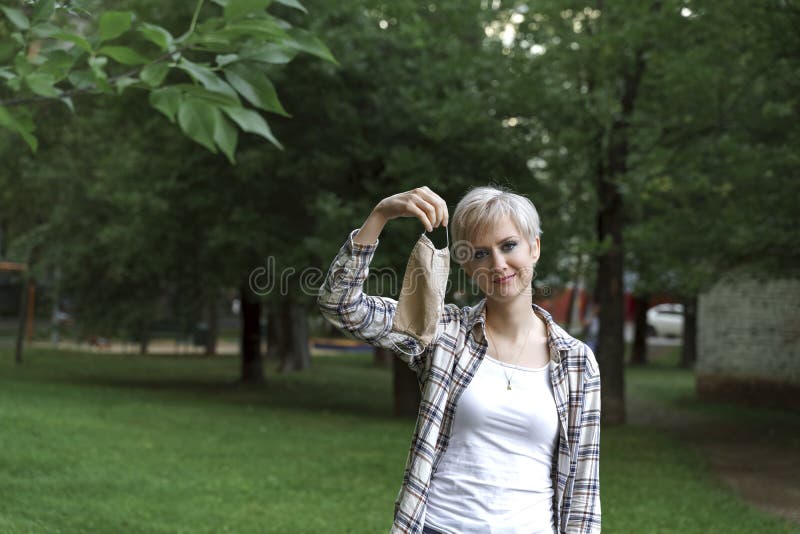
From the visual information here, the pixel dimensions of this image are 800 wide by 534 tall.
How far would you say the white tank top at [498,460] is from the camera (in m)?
2.69

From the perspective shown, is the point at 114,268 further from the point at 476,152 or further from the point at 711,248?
the point at 711,248

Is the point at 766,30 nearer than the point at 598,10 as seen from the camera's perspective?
Yes

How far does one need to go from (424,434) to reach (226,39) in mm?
1339

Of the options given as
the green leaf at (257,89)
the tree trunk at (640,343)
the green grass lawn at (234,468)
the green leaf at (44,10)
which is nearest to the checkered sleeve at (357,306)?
the green leaf at (257,89)

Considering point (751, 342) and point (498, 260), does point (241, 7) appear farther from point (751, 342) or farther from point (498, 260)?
point (751, 342)

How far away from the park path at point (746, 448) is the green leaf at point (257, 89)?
334 inches

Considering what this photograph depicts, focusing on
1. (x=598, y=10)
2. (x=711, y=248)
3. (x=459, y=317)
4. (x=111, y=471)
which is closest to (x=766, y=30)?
(x=711, y=248)

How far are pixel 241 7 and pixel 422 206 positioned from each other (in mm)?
808

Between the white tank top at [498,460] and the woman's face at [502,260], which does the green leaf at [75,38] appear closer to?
the woman's face at [502,260]

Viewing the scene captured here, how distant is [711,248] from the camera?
14.2 metres

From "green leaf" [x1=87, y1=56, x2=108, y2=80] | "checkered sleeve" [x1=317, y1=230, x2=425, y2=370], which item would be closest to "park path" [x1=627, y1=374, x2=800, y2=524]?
"checkered sleeve" [x1=317, y1=230, x2=425, y2=370]

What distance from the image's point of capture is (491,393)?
9.11 feet

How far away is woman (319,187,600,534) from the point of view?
271 centimetres

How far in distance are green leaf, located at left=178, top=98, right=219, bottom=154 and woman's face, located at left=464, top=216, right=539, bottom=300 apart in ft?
2.80
